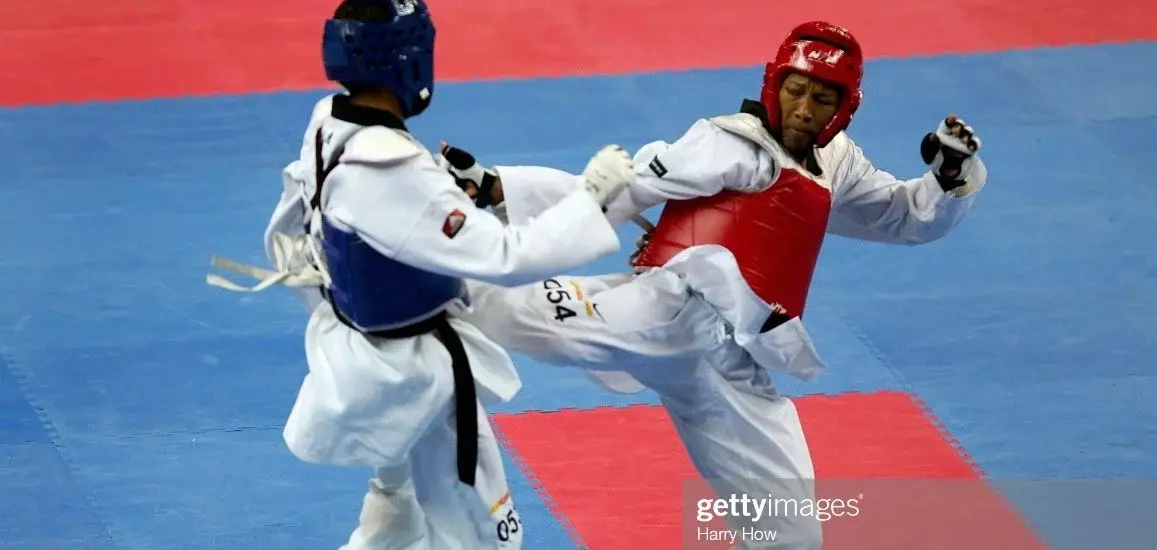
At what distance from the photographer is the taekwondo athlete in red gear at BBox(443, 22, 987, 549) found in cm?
561

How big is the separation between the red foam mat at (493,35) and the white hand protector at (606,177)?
572 cm

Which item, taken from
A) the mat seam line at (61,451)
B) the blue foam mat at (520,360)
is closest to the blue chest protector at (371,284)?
the blue foam mat at (520,360)

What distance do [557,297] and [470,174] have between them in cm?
53

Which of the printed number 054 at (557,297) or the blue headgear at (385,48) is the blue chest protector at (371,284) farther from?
the printed number 054 at (557,297)

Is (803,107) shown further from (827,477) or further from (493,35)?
(493,35)

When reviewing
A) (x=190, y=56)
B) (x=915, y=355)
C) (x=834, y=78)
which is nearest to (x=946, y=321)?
(x=915, y=355)

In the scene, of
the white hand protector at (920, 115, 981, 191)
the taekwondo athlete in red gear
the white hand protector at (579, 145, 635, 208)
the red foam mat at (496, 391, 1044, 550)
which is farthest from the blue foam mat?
the white hand protector at (579, 145, 635, 208)

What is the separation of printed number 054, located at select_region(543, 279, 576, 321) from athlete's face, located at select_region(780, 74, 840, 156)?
2.95 ft

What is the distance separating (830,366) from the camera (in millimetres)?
8070

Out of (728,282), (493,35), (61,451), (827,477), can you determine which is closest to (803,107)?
(728,282)

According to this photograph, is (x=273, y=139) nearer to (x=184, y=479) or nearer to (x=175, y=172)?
(x=175, y=172)

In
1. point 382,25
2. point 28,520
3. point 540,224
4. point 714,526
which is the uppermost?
point 382,25

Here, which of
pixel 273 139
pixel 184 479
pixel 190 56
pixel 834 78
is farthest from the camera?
pixel 190 56

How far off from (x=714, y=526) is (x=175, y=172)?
4.35 m
